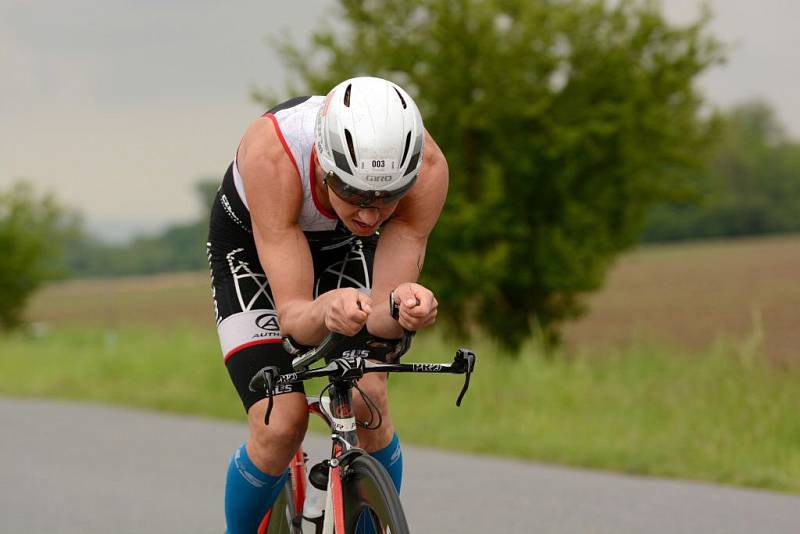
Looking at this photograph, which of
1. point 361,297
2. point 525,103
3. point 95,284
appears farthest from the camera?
point 95,284

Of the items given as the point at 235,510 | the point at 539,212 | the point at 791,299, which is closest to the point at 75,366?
the point at 539,212

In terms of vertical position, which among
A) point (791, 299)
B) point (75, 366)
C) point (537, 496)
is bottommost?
point (791, 299)

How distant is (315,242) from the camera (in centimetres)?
410

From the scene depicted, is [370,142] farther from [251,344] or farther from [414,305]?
[251,344]

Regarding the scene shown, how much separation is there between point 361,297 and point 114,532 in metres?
3.65

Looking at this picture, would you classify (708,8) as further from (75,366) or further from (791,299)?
(791,299)

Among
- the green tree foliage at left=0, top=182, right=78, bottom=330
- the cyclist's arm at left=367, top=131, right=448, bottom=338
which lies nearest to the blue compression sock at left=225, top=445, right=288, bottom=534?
the cyclist's arm at left=367, top=131, right=448, bottom=338

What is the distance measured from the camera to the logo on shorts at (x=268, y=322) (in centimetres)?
403

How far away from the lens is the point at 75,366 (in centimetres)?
1445

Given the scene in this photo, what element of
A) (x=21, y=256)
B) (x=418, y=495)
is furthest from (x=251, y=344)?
(x=21, y=256)

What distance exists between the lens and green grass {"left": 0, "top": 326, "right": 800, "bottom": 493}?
7637 mm

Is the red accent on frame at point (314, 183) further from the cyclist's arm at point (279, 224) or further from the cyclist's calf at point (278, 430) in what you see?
the cyclist's calf at point (278, 430)

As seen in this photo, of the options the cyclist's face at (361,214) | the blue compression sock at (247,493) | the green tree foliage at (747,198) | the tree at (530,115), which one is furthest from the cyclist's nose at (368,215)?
the green tree foliage at (747,198)

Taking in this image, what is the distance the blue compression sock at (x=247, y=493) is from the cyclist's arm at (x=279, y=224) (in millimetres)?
687
